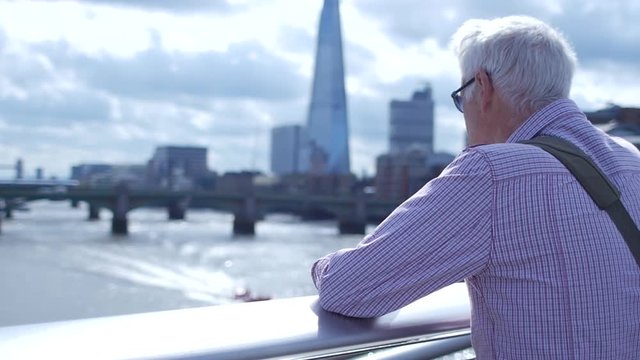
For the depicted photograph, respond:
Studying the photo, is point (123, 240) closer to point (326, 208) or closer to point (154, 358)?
point (326, 208)

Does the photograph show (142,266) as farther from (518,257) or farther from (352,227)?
(518,257)

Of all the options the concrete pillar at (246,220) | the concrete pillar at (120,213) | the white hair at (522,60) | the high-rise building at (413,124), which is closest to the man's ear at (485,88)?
the white hair at (522,60)

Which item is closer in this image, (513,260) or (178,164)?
(513,260)

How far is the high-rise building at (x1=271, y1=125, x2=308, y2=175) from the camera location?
30797 millimetres

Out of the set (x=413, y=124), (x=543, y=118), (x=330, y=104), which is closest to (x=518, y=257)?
(x=543, y=118)

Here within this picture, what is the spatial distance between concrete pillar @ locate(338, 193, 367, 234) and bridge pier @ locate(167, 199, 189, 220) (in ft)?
21.7

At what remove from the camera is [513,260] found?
67 cm

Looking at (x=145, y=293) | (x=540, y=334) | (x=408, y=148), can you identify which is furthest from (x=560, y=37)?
(x=408, y=148)

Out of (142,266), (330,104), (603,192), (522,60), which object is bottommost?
(142,266)

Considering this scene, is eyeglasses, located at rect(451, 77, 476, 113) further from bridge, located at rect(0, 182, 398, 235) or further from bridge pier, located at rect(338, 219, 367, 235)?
bridge pier, located at rect(338, 219, 367, 235)

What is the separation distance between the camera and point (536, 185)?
2.19 feet

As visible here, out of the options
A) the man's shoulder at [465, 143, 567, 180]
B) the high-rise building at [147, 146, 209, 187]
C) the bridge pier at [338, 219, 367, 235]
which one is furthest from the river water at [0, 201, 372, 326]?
the man's shoulder at [465, 143, 567, 180]

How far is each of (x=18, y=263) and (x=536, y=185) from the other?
1789 cm

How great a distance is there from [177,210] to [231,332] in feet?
98.4
